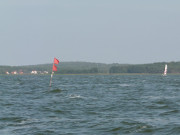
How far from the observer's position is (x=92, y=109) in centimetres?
2902

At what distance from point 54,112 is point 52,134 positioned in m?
7.90

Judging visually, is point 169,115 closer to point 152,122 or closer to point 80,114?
point 152,122

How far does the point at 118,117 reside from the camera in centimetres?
2461

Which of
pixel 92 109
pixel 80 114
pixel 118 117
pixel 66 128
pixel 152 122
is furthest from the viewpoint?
pixel 92 109

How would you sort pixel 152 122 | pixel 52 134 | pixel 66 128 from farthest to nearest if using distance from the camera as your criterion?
pixel 152 122, pixel 66 128, pixel 52 134

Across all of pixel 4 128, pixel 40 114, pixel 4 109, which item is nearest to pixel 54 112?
pixel 40 114

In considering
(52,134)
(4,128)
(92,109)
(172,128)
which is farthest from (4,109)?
(172,128)

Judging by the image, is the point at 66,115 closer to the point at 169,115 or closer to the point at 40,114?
the point at 40,114

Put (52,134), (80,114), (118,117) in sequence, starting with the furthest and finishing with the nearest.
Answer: (80,114), (118,117), (52,134)

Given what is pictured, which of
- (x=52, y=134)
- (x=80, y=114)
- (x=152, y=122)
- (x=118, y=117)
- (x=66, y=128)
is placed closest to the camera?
(x=52, y=134)

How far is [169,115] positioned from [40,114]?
298 inches

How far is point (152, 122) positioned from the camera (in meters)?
22.5

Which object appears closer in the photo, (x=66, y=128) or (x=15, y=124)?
(x=66, y=128)

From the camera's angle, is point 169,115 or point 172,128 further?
point 169,115
